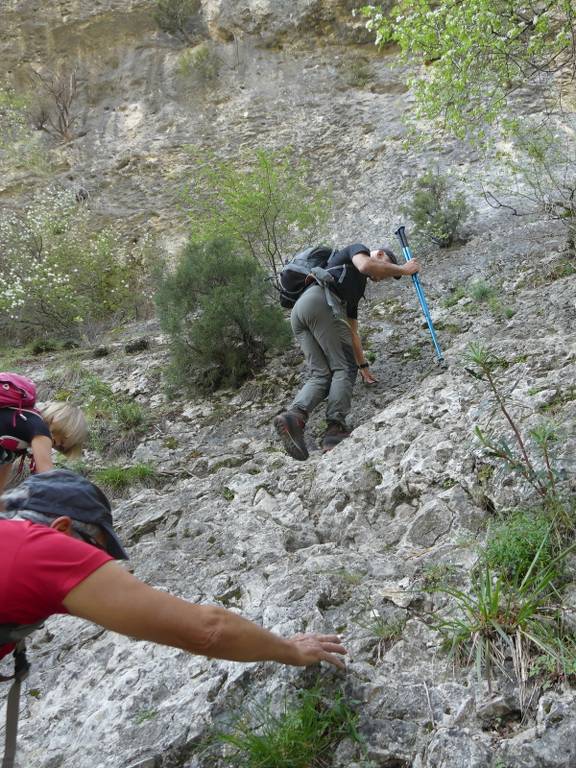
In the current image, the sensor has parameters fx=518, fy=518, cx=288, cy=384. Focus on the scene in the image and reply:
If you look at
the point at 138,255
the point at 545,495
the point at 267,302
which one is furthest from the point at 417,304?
the point at 138,255

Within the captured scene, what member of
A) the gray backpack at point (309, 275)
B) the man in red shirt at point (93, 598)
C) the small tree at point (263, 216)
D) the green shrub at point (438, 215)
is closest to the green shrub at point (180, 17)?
the small tree at point (263, 216)

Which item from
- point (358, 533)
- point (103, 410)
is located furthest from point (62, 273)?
point (358, 533)

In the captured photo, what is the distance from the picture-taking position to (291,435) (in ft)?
13.6

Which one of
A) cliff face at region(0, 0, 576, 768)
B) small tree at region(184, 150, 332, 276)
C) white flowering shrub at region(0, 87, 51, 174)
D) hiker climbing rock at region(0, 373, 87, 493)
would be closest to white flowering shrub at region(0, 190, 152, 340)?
cliff face at region(0, 0, 576, 768)

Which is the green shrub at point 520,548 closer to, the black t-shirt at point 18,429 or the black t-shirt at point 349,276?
the black t-shirt at point 18,429

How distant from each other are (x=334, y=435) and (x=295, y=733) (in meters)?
2.74

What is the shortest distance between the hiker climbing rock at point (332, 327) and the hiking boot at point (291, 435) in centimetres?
3

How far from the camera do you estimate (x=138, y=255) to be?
14.3 meters

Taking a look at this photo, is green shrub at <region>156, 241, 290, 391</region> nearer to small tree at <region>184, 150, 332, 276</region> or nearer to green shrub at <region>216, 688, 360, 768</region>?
small tree at <region>184, 150, 332, 276</region>

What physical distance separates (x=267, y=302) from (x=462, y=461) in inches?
155

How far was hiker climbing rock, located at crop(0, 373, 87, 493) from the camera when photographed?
2.96m

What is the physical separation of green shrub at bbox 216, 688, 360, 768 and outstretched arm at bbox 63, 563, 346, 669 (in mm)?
399

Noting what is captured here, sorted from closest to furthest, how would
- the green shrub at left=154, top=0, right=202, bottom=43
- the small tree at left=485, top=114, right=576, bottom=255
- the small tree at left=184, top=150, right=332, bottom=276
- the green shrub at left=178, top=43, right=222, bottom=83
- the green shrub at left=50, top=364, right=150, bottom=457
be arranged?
the green shrub at left=50, top=364, right=150, bottom=457, the small tree at left=485, top=114, right=576, bottom=255, the small tree at left=184, top=150, right=332, bottom=276, the green shrub at left=178, top=43, right=222, bottom=83, the green shrub at left=154, top=0, right=202, bottom=43

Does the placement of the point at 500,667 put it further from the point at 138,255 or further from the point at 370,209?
the point at 138,255
